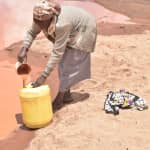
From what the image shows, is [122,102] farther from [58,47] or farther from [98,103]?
[58,47]

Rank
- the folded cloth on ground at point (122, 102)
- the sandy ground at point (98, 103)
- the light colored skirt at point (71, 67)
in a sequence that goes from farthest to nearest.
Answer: the light colored skirt at point (71, 67), the folded cloth on ground at point (122, 102), the sandy ground at point (98, 103)

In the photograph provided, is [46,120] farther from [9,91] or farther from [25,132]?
[9,91]

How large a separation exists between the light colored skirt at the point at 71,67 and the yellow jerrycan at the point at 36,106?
1.65 ft

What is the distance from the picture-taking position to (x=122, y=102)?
→ 516 cm

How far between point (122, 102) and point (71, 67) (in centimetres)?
66

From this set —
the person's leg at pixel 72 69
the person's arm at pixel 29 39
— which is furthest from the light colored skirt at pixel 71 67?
the person's arm at pixel 29 39

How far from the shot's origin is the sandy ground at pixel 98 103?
4.51m

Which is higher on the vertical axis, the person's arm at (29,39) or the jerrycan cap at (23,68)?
the person's arm at (29,39)

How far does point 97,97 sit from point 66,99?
352 millimetres

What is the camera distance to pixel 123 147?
4312 mm

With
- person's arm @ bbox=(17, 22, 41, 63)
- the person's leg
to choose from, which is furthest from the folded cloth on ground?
person's arm @ bbox=(17, 22, 41, 63)

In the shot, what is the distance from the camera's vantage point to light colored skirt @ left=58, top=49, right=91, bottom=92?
527cm

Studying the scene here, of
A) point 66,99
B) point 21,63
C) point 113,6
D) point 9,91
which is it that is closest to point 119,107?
point 66,99

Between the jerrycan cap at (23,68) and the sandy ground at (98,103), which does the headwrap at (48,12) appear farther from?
the sandy ground at (98,103)
